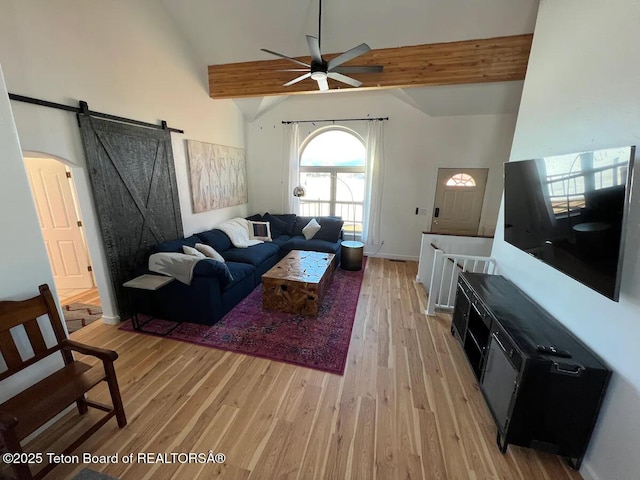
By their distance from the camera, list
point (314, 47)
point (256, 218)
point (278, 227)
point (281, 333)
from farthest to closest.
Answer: point (256, 218)
point (278, 227)
point (281, 333)
point (314, 47)

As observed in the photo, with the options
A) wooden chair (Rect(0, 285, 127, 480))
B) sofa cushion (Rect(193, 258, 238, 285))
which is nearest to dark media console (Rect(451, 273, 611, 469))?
wooden chair (Rect(0, 285, 127, 480))

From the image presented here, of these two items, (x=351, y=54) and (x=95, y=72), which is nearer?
(x=351, y=54)

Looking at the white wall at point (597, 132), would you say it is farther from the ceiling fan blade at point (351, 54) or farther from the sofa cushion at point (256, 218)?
the sofa cushion at point (256, 218)

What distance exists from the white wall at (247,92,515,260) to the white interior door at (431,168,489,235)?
11 centimetres

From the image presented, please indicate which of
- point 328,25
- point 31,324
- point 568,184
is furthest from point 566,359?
point 328,25

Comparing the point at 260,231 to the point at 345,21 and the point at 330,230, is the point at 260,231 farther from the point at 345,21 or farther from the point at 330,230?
the point at 345,21

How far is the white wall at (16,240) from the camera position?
1546 mm

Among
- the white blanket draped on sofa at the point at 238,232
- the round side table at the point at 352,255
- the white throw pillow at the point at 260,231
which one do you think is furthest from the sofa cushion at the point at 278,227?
the round side table at the point at 352,255

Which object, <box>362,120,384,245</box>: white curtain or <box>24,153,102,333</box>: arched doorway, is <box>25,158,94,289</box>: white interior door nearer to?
<box>24,153,102,333</box>: arched doorway

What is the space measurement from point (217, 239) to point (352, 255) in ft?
7.64

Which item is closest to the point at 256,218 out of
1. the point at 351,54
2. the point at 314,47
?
the point at 314,47

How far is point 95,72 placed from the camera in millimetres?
2672

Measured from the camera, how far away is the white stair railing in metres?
3.11

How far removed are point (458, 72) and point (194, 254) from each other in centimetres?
404
